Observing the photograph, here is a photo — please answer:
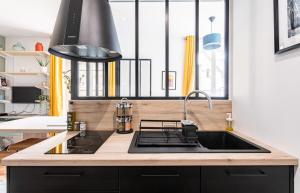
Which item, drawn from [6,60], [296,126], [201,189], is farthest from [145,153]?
[6,60]

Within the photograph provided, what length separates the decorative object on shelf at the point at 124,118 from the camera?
1.70 m

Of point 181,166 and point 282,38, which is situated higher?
point 282,38

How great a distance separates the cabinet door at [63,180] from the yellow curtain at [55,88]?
→ 380 centimetres

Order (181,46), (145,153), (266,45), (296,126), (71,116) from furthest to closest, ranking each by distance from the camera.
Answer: (181,46) → (71,116) → (266,45) → (145,153) → (296,126)

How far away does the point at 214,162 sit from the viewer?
1047 millimetres

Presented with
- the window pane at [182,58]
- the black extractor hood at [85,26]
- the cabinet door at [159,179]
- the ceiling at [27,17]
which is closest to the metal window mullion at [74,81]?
the black extractor hood at [85,26]

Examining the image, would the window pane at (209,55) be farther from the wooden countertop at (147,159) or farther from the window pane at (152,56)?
the wooden countertop at (147,159)

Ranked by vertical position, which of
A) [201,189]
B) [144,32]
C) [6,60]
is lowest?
[201,189]

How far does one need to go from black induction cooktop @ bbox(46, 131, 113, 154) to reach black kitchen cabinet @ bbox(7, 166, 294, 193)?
0.42 ft

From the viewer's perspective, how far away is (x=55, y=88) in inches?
183

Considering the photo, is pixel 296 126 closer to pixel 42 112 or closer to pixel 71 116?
pixel 71 116

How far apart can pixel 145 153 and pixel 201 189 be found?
355mm

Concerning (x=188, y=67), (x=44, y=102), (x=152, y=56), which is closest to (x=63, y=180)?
(x=152, y=56)

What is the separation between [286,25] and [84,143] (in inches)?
55.1
